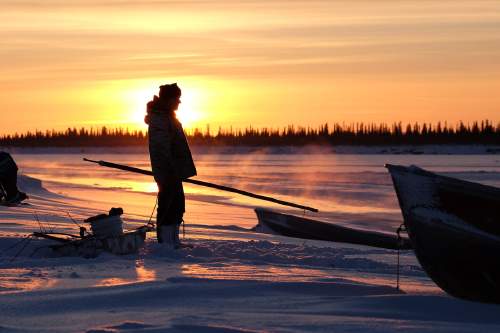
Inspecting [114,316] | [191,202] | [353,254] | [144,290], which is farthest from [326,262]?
[191,202]

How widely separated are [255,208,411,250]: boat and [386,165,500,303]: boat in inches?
188

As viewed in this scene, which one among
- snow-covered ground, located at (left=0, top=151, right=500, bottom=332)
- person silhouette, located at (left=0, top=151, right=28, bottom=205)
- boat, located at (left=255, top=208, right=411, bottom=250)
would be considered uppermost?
person silhouette, located at (left=0, top=151, right=28, bottom=205)

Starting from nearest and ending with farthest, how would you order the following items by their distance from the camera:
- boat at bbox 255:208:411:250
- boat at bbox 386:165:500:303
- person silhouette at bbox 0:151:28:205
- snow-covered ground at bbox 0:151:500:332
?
snow-covered ground at bbox 0:151:500:332
boat at bbox 386:165:500:303
boat at bbox 255:208:411:250
person silhouette at bbox 0:151:28:205

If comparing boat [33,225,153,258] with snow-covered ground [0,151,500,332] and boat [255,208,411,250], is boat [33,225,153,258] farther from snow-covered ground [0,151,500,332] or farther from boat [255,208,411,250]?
boat [255,208,411,250]

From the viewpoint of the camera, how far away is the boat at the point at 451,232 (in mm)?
6547

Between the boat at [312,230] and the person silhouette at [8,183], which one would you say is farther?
the person silhouette at [8,183]

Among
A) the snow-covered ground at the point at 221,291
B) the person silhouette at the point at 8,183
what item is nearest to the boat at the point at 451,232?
the snow-covered ground at the point at 221,291

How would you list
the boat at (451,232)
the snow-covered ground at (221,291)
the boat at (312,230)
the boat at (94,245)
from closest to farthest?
the snow-covered ground at (221,291) < the boat at (451,232) < the boat at (94,245) < the boat at (312,230)

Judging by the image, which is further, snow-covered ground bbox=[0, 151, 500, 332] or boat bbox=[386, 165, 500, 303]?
boat bbox=[386, 165, 500, 303]

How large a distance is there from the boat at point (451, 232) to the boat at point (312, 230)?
4769 millimetres

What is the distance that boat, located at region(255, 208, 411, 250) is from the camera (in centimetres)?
1191

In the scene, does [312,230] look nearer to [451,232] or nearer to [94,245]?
[94,245]

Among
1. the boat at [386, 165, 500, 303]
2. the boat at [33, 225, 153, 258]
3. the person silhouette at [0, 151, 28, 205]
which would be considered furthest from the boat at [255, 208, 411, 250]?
the boat at [386, 165, 500, 303]

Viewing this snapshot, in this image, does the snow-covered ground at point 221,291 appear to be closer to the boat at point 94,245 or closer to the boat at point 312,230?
the boat at point 94,245
